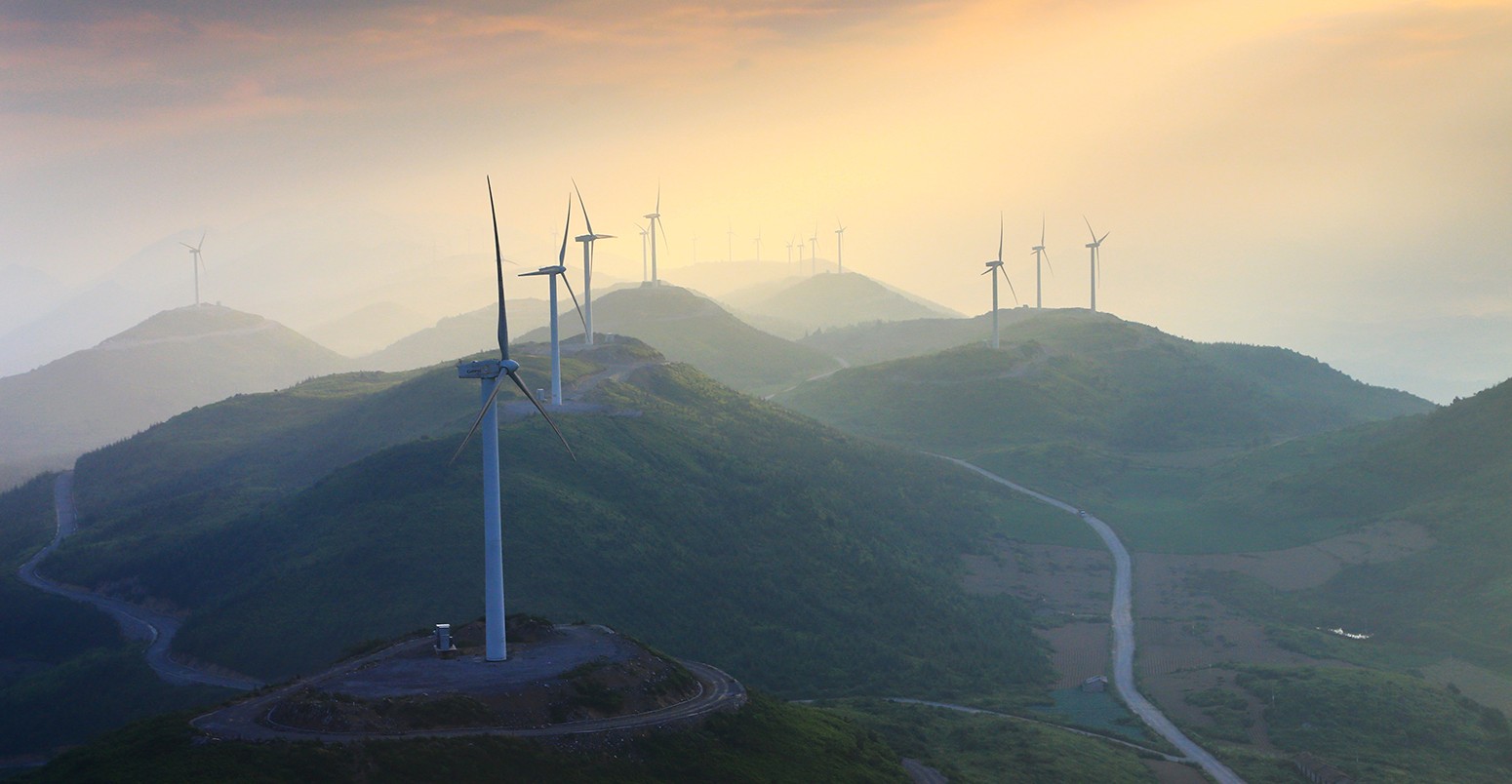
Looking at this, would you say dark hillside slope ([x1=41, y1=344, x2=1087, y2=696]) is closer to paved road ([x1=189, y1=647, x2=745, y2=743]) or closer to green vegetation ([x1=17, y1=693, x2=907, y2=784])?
paved road ([x1=189, y1=647, x2=745, y2=743])

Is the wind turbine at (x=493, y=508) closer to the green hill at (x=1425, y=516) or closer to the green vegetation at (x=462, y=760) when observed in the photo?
the green vegetation at (x=462, y=760)

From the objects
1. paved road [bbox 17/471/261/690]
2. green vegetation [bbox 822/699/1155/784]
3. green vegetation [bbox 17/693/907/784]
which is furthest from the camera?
paved road [bbox 17/471/261/690]

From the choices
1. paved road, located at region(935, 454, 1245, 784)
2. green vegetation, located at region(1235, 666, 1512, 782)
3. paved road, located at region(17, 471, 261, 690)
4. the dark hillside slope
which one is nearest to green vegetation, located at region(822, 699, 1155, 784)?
paved road, located at region(935, 454, 1245, 784)

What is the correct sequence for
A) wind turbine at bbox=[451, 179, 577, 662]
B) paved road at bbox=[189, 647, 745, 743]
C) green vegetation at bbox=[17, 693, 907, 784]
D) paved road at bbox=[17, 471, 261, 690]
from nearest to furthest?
green vegetation at bbox=[17, 693, 907, 784] → paved road at bbox=[189, 647, 745, 743] → wind turbine at bbox=[451, 179, 577, 662] → paved road at bbox=[17, 471, 261, 690]

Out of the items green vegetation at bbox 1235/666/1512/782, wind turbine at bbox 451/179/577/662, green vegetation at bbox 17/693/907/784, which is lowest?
green vegetation at bbox 1235/666/1512/782

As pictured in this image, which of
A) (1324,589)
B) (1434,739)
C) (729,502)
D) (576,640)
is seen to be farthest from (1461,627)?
(576,640)

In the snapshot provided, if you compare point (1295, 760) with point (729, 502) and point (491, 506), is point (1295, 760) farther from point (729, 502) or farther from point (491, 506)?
point (729, 502)
